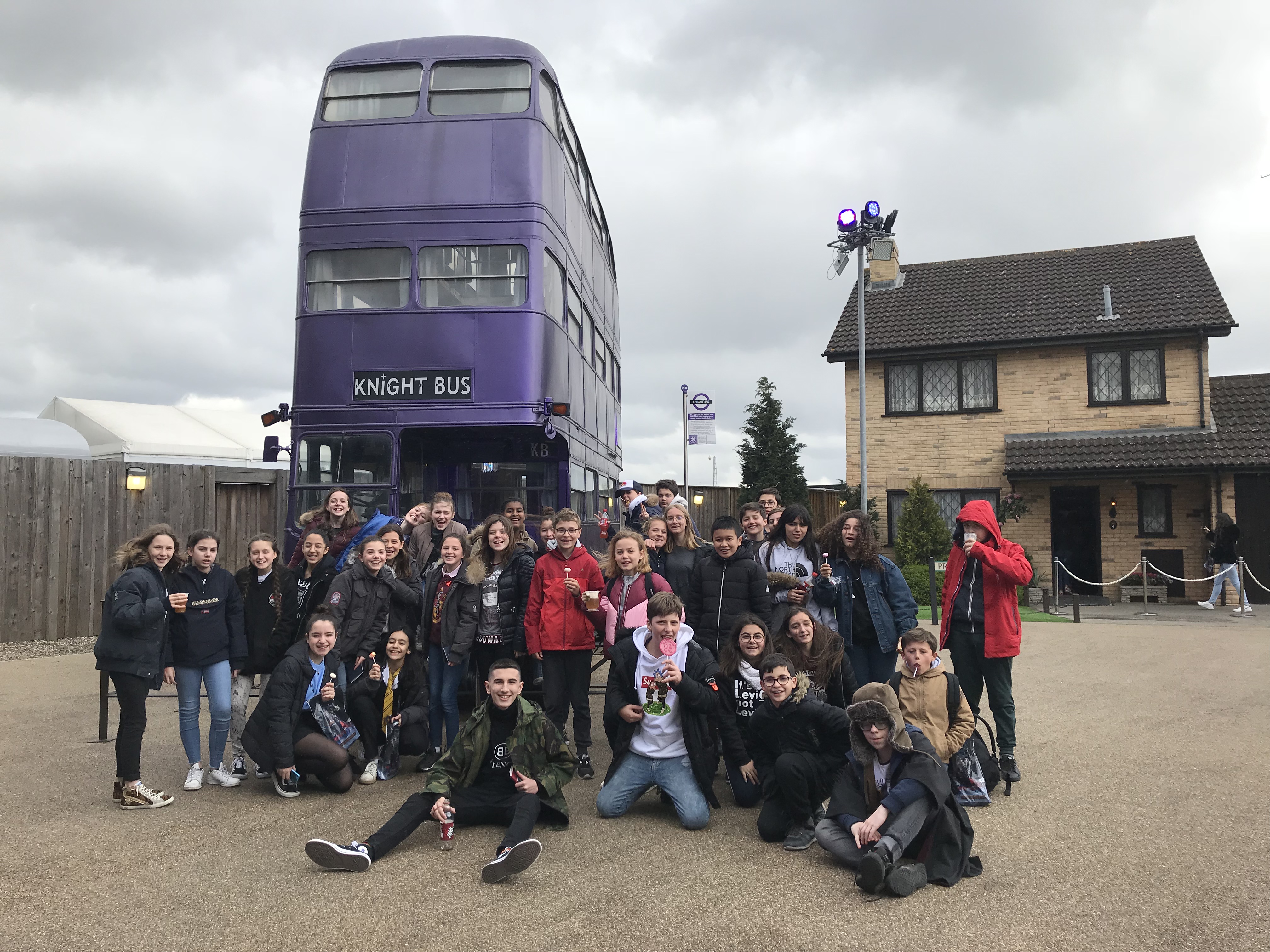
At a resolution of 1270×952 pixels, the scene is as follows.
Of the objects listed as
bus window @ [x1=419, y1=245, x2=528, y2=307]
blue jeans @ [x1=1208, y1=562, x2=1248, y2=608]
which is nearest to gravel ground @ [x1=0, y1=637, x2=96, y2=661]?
bus window @ [x1=419, y1=245, x2=528, y2=307]

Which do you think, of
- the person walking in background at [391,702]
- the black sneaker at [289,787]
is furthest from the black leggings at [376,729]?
the black sneaker at [289,787]

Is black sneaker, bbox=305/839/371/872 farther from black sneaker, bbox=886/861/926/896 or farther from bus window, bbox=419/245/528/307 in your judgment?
bus window, bbox=419/245/528/307

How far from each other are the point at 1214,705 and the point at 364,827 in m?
7.24

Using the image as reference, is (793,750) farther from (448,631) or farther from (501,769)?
Answer: (448,631)

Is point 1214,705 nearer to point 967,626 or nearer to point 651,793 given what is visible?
point 967,626

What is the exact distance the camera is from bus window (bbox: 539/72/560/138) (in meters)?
9.29

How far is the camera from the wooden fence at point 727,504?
2330 cm

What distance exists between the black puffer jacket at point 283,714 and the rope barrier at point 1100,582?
521 inches

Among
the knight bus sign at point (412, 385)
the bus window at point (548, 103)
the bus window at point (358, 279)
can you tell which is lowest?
the knight bus sign at point (412, 385)

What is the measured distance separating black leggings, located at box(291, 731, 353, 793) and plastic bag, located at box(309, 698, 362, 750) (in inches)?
1.6

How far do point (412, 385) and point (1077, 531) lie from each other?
14.9 meters

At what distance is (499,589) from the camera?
6.17m

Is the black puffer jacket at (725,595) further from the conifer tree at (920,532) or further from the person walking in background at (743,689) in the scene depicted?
the conifer tree at (920,532)

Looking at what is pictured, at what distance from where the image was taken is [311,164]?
9.08m
